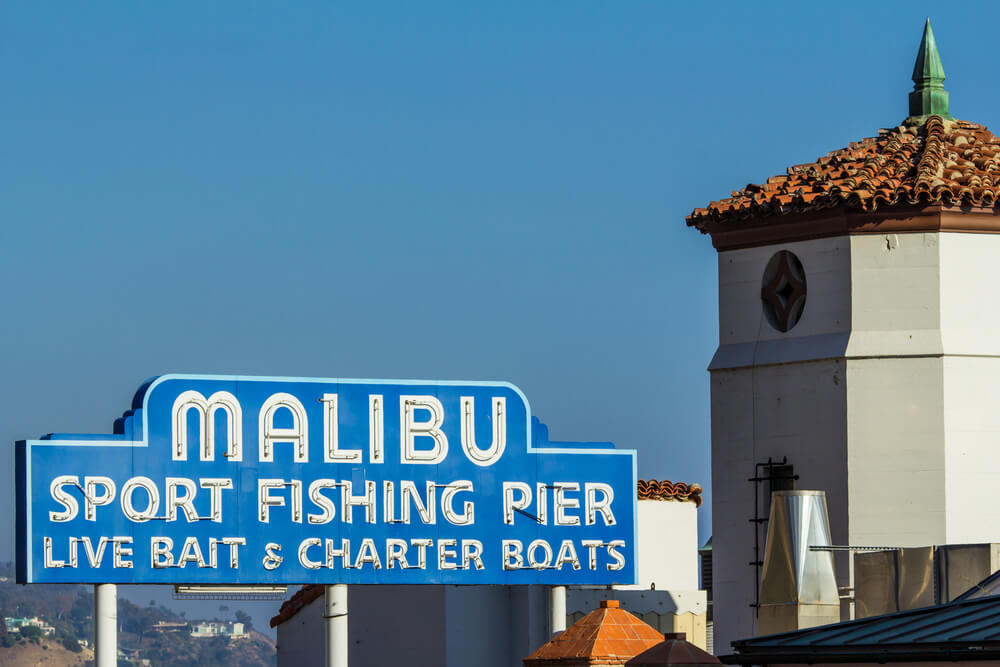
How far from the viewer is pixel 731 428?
40.5 m

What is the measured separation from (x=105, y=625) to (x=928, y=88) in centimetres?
1748

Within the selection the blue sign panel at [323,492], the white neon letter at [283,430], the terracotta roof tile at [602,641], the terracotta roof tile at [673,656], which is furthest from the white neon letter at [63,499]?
the terracotta roof tile at [673,656]

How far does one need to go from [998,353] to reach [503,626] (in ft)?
37.2

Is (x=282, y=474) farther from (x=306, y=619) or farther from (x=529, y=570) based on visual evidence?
(x=306, y=619)

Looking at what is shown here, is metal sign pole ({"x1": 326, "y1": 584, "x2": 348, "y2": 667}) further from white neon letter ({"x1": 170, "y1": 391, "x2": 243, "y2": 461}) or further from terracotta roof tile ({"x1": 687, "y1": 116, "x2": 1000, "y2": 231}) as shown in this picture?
terracotta roof tile ({"x1": 687, "y1": 116, "x2": 1000, "y2": 231})

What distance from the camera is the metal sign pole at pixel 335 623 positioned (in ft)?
120

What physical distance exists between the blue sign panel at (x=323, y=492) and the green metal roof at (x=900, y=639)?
32.2ft

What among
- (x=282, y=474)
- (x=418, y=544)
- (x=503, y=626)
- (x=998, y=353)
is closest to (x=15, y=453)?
(x=282, y=474)

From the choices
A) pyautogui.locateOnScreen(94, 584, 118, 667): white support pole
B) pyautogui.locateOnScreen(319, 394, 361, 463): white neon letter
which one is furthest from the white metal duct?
pyautogui.locateOnScreen(94, 584, 118, 667): white support pole

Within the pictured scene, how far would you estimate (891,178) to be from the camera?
38344mm

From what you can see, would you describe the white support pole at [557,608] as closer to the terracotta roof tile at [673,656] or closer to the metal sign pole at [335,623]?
the metal sign pole at [335,623]

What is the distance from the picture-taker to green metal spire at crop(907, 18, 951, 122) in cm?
4066

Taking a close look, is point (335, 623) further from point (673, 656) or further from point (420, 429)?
point (673, 656)

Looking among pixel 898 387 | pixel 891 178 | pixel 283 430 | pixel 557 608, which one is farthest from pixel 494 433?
pixel 891 178
